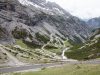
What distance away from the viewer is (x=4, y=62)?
116m

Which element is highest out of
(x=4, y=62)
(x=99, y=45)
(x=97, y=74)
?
(x=99, y=45)

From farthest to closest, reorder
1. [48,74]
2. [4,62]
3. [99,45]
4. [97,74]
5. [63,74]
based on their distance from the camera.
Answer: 1. [99,45]
2. [4,62]
3. [48,74]
4. [63,74]
5. [97,74]

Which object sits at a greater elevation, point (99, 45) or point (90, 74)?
point (99, 45)

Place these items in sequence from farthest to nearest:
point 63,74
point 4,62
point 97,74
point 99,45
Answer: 1. point 99,45
2. point 4,62
3. point 63,74
4. point 97,74

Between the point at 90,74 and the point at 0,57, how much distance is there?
292 ft

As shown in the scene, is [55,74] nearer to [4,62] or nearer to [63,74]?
[63,74]

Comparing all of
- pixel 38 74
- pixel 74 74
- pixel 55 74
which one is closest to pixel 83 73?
pixel 74 74

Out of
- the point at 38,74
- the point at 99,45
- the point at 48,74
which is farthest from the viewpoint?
the point at 99,45

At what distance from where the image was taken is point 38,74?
1918 inches

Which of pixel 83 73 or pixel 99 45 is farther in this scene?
pixel 99 45

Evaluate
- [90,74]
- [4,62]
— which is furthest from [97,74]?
[4,62]

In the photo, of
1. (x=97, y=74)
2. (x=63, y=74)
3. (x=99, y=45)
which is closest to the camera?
(x=97, y=74)

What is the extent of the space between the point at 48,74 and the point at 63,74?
4.89 metres

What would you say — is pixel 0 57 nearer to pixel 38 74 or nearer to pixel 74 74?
pixel 38 74
